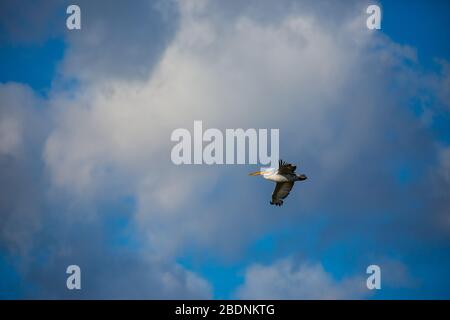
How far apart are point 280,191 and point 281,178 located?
1690mm

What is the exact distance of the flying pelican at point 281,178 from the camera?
79.3 metres

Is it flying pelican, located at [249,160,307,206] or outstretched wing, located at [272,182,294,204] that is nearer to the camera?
flying pelican, located at [249,160,307,206]

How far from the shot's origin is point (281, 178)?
264ft

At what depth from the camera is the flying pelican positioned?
7931 cm

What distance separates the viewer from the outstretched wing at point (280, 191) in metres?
81.5

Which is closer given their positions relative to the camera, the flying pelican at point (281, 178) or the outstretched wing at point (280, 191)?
the flying pelican at point (281, 178)

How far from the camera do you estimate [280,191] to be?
8188 centimetres

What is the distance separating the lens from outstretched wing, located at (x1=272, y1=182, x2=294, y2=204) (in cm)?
8150
